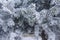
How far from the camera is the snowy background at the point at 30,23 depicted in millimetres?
2400

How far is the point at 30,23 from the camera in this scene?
96.7 inches

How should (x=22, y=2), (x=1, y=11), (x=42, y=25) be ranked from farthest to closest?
1. (x=22, y=2)
2. (x=1, y=11)
3. (x=42, y=25)

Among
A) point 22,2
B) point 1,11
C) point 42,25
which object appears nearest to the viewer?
point 42,25

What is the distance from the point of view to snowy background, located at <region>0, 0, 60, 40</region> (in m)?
2.40

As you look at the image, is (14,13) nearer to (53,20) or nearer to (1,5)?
(1,5)

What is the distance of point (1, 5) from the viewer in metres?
2.71

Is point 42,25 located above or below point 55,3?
below

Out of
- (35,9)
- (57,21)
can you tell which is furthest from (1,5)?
(57,21)

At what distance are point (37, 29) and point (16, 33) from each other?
0.34 metres

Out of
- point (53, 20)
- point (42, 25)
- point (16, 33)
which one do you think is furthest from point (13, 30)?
point (53, 20)

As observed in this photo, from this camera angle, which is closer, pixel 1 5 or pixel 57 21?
pixel 57 21

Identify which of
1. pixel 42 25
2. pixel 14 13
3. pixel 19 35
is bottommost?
pixel 19 35

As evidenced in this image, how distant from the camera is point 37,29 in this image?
7.90ft

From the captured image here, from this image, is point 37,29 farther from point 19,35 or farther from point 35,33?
point 19,35
